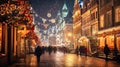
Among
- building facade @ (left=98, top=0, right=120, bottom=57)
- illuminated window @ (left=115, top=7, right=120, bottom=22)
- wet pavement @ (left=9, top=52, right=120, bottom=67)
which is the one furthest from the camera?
building facade @ (left=98, top=0, right=120, bottom=57)

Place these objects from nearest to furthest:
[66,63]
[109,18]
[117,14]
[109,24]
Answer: [66,63] → [117,14] → [109,18] → [109,24]

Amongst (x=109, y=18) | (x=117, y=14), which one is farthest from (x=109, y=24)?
(x=117, y=14)

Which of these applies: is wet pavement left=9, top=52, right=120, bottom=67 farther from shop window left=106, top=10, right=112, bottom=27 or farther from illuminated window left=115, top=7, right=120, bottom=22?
shop window left=106, top=10, right=112, bottom=27

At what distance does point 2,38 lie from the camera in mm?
31484

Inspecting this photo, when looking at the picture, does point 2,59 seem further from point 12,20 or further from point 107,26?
point 107,26

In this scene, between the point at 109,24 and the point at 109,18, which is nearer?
the point at 109,18

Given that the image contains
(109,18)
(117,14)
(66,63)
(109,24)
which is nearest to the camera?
(66,63)

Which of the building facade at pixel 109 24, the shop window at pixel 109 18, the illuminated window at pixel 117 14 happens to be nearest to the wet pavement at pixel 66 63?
the building facade at pixel 109 24

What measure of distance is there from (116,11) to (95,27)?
2145cm

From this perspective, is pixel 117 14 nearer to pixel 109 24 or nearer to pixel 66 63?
pixel 109 24

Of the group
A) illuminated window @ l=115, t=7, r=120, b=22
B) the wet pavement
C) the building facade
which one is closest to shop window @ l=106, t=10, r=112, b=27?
the building facade

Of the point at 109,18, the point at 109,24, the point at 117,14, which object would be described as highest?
the point at 117,14

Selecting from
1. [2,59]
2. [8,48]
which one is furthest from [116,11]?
[2,59]

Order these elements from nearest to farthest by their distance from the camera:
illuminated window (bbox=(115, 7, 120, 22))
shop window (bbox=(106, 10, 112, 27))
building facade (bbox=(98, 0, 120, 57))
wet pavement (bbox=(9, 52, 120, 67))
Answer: wet pavement (bbox=(9, 52, 120, 67)) → illuminated window (bbox=(115, 7, 120, 22)) → building facade (bbox=(98, 0, 120, 57)) → shop window (bbox=(106, 10, 112, 27))
